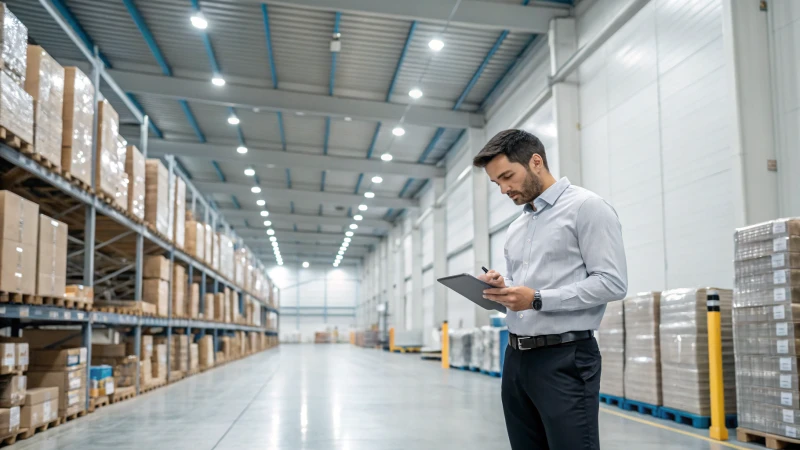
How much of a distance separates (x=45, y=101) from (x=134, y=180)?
10.5ft

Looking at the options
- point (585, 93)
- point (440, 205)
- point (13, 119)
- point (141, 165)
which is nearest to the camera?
point (13, 119)

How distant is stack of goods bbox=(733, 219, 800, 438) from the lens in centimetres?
499

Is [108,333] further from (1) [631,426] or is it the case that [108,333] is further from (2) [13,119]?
(1) [631,426]

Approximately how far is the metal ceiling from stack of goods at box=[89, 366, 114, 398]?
656 centimetres

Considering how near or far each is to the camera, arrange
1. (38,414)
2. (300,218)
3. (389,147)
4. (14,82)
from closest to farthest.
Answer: (14,82), (38,414), (389,147), (300,218)

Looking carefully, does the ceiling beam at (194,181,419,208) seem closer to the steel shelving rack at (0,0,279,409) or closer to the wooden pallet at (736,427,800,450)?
the steel shelving rack at (0,0,279,409)

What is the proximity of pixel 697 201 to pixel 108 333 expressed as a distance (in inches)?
358

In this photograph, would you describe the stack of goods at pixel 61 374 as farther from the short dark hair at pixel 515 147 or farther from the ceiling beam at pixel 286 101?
the ceiling beam at pixel 286 101

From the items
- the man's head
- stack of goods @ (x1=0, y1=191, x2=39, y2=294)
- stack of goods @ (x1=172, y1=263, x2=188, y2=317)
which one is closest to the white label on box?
the man's head

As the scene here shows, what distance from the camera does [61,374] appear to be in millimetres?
6699

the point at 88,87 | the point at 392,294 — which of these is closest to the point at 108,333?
the point at 88,87

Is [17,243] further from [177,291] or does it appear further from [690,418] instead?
[177,291]

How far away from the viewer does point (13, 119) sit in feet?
17.6

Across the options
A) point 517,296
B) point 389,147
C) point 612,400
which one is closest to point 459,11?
point 612,400
